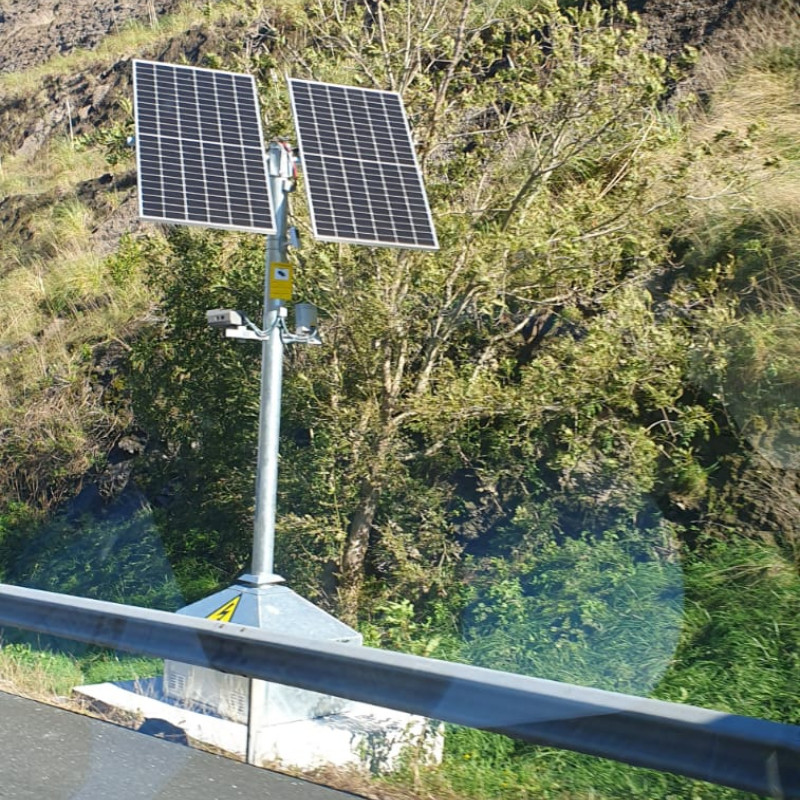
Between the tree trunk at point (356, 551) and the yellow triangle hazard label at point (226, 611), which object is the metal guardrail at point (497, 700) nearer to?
the yellow triangle hazard label at point (226, 611)

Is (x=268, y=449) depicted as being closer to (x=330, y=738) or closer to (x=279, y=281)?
(x=279, y=281)

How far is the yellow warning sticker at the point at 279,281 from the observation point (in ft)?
23.1

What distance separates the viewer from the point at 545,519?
952 cm

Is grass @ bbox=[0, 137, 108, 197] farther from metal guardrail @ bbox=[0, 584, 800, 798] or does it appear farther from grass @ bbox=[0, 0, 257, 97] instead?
metal guardrail @ bbox=[0, 584, 800, 798]

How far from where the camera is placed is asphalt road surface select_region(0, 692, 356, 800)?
4.53m

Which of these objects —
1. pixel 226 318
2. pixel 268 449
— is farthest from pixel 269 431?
pixel 226 318

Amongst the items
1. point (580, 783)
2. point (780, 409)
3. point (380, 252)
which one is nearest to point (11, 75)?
point (380, 252)

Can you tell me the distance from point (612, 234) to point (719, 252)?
1.46 meters

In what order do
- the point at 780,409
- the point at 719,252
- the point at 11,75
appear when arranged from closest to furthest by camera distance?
A: the point at 780,409 → the point at 719,252 → the point at 11,75

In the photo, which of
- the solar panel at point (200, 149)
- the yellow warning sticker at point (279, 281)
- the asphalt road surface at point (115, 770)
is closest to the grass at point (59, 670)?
the asphalt road surface at point (115, 770)

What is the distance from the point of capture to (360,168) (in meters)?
8.07

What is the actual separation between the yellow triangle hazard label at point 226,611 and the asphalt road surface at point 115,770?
0.93 meters

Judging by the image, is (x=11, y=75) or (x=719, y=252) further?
(x=11, y=75)

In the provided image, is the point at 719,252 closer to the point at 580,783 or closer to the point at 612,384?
the point at 612,384
